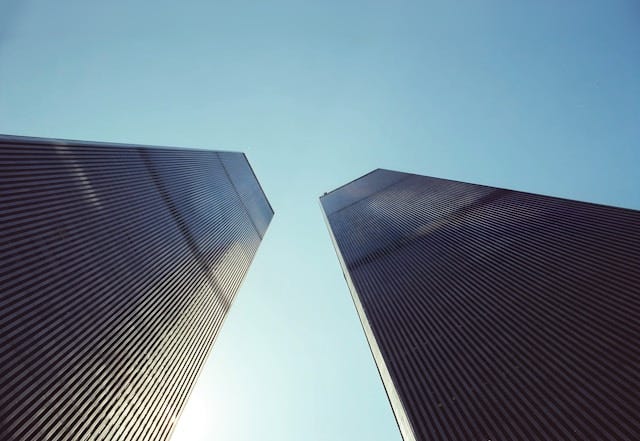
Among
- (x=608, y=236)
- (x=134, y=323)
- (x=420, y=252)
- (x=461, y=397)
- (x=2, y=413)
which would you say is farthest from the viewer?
(x=420, y=252)

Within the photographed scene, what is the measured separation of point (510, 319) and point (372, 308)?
77.3 feet

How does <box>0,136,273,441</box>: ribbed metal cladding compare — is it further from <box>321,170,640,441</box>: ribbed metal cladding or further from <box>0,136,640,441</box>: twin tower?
<box>321,170,640,441</box>: ribbed metal cladding

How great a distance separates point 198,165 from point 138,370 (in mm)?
74689

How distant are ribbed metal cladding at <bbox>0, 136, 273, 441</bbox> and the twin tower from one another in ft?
0.67

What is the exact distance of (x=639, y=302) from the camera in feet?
139

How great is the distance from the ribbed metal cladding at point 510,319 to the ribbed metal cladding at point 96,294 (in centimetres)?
3252

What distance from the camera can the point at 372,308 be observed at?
6619cm

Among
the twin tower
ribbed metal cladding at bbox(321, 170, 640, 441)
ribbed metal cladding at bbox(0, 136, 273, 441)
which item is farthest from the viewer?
ribbed metal cladding at bbox(321, 170, 640, 441)

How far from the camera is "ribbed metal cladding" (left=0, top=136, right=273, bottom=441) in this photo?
3356 cm

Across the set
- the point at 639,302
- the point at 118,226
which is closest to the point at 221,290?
the point at 118,226

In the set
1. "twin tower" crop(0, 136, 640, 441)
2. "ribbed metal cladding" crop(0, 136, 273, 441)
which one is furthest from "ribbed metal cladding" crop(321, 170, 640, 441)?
"ribbed metal cladding" crop(0, 136, 273, 441)

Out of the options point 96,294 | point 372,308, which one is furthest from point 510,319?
point 96,294

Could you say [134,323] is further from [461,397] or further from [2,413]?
[461,397]

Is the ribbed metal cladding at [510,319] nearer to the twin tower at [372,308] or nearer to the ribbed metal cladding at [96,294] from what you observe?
the twin tower at [372,308]
